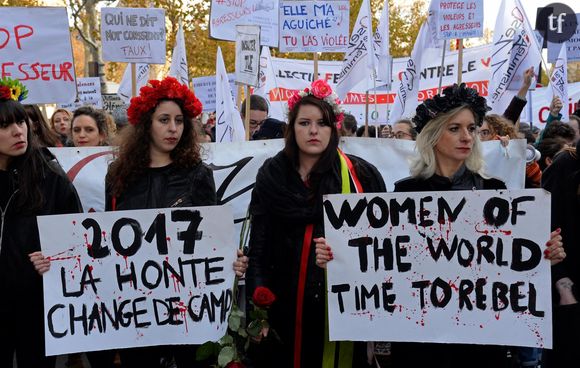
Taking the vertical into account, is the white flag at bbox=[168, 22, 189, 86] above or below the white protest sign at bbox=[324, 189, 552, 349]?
above

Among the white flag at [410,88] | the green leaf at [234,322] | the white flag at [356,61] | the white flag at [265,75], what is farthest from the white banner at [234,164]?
the white flag at [265,75]

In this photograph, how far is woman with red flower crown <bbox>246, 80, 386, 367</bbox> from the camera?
3986 millimetres

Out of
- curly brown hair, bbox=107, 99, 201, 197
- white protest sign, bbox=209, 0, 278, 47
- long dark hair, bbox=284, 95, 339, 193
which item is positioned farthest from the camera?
white protest sign, bbox=209, 0, 278, 47

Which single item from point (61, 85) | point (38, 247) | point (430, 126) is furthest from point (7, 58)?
point (430, 126)

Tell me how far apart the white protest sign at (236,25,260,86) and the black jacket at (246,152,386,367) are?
3.94 metres

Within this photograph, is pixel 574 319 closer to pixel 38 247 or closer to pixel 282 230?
pixel 282 230

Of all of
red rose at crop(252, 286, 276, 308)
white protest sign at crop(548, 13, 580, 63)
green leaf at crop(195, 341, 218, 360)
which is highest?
white protest sign at crop(548, 13, 580, 63)

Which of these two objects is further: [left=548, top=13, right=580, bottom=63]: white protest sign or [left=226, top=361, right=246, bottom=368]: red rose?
[left=548, top=13, right=580, bottom=63]: white protest sign

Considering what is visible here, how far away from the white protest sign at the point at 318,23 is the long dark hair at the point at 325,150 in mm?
5546

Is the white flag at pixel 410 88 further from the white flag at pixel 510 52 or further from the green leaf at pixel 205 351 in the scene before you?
the green leaf at pixel 205 351

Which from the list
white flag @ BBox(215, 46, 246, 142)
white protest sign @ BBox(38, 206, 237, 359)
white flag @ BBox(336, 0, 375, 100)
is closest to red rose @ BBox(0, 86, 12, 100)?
white protest sign @ BBox(38, 206, 237, 359)

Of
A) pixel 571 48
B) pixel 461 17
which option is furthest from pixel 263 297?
pixel 571 48

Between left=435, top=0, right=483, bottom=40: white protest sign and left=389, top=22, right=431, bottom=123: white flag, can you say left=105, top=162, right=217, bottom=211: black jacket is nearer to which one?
left=389, top=22, right=431, bottom=123: white flag

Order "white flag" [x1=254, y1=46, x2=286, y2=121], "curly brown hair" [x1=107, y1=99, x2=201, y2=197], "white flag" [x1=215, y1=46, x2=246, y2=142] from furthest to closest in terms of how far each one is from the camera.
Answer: "white flag" [x1=254, y1=46, x2=286, y2=121] → "white flag" [x1=215, y1=46, x2=246, y2=142] → "curly brown hair" [x1=107, y1=99, x2=201, y2=197]
